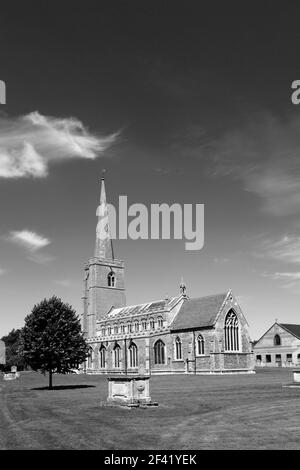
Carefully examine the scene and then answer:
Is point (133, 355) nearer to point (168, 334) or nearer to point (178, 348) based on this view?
point (168, 334)

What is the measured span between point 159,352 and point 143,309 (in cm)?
1329

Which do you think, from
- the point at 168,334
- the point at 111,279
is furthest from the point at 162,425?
the point at 111,279

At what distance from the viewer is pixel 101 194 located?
320 ft

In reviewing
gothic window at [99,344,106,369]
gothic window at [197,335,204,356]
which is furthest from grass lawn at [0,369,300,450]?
Answer: gothic window at [99,344,106,369]

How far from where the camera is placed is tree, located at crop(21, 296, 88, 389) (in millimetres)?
35250

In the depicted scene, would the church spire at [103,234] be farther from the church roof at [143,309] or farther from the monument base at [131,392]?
the monument base at [131,392]

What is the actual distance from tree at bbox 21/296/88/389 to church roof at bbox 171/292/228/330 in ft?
86.7

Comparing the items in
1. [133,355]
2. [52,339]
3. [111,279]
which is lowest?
[133,355]

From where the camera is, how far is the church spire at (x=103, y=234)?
313 ft

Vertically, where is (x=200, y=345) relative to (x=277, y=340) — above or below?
below

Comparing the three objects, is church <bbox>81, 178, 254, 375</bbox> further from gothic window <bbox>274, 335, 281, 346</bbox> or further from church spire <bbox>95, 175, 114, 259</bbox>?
gothic window <bbox>274, 335, 281, 346</bbox>

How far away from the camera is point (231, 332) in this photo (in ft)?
201
